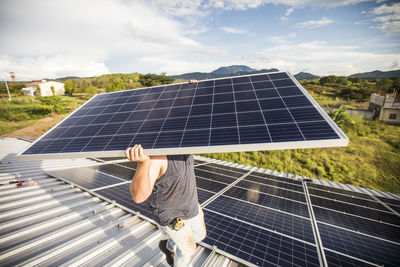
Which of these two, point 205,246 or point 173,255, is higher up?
point 173,255

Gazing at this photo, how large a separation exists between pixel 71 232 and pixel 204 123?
490 centimetres

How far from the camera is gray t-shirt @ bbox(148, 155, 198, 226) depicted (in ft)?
10.0

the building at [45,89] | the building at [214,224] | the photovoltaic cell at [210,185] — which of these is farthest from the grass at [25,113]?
the photovoltaic cell at [210,185]

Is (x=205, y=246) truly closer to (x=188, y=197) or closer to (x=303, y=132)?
(x=188, y=197)

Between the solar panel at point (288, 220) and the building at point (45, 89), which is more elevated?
the building at point (45, 89)

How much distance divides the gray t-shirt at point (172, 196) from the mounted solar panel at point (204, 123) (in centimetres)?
40

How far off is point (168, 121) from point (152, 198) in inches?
95.0

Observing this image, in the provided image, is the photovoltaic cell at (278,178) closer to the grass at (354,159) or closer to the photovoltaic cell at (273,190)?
the photovoltaic cell at (273,190)

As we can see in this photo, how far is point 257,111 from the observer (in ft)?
15.5

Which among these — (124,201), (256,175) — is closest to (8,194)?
(124,201)

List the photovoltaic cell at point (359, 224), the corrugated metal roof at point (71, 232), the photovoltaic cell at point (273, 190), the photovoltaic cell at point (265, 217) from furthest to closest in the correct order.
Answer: the photovoltaic cell at point (273, 190)
the photovoltaic cell at point (359, 224)
the photovoltaic cell at point (265, 217)
the corrugated metal roof at point (71, 232)

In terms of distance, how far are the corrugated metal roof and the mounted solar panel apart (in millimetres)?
2049

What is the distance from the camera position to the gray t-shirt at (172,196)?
3053 millimetres

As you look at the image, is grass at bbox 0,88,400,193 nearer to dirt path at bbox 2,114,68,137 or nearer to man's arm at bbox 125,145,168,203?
man's arm at bbox 125,145,168,203
